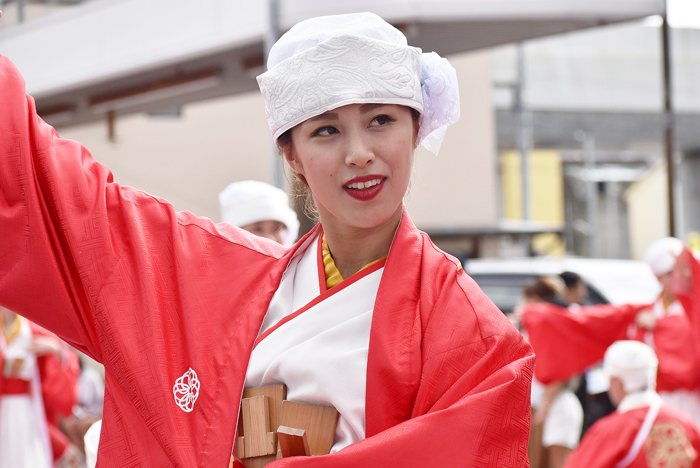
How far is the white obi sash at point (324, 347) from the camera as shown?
133 centimetres

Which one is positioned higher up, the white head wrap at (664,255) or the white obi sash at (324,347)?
the white obi sash at (324,347)

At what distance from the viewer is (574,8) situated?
425cm

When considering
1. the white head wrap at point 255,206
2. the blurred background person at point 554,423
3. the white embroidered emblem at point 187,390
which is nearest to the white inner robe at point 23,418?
the white head wrap at point 255,206

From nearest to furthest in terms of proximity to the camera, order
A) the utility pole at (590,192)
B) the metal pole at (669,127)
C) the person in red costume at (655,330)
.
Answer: the person in red costume at (655,330) < the metal pole at (669,127) < the utility pole at (590,192)

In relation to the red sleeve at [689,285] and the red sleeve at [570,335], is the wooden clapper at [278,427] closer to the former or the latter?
the red sleeve at [570,335]

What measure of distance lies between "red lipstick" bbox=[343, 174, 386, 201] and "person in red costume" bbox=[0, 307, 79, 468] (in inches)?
148

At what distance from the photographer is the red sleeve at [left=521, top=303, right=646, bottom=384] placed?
504 cm

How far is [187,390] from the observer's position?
1.38m

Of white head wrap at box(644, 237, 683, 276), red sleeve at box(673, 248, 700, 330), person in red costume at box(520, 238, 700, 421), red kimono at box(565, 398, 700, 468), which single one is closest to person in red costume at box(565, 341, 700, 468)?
red kimono at box(565, 398, 700, 468)

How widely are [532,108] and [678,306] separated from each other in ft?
43.1

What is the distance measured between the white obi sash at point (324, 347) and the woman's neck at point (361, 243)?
0.17ft

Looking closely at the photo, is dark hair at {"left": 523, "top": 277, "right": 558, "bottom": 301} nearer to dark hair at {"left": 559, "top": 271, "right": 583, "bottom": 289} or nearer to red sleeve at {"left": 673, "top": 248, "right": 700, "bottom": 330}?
dark hair at {"left": 559, "top": 271, "right": 583, "bottom": 289}

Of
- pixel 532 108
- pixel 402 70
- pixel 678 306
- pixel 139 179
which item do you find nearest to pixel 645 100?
pixel 532 108

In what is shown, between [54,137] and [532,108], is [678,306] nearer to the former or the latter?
[54,137]
